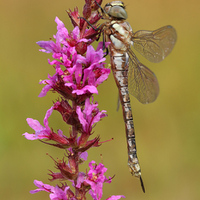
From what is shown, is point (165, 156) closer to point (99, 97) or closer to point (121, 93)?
point (99, 97)

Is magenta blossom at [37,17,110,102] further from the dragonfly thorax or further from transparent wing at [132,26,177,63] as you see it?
transparent wing at [132,26,177,63]

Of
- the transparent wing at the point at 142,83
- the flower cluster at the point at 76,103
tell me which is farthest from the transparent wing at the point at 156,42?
the flower cluster at the point at 76,103

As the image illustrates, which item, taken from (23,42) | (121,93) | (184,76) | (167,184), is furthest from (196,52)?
(121,93)

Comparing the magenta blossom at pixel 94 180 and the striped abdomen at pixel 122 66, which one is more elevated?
the striped abdomen at pixel 122 66

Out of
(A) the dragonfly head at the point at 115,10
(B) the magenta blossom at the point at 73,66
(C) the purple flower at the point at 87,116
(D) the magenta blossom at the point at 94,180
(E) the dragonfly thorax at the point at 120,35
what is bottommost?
(D) the magenta blossom at the point at 94,180

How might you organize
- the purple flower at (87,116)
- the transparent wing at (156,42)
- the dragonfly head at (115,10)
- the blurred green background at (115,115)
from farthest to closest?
1. the blurred green background at (115,115)
2. the transparent wing at (156,42)
3. the dragonfly head at (115,10)
4. the purple flower at (87,116)

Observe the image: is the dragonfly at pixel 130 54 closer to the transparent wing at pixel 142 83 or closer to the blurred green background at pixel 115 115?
the transparent wing at pixel 142 83

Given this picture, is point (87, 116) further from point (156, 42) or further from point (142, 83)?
point (156, 42)
